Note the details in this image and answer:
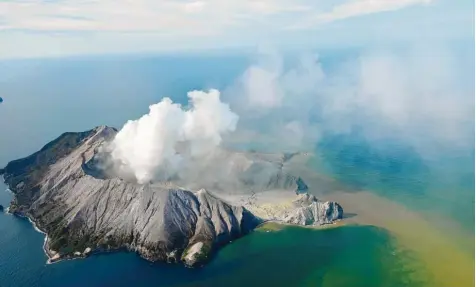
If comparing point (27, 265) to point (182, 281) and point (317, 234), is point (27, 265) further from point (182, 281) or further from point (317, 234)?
point (317, 234)

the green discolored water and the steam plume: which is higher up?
the steam plume

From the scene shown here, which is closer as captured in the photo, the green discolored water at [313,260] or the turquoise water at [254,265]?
the turquoise water at [254,265]

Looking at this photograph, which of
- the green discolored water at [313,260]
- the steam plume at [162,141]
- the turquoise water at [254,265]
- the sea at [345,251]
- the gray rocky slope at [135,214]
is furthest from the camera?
the steam plume at [162,141]

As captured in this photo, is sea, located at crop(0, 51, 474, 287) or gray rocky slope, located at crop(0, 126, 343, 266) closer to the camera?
sea, located at crop(0, 51, 474, 287)

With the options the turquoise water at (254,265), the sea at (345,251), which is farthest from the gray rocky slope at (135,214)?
the turquoise water at (254,265)

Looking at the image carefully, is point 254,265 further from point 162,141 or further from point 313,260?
point 162,141

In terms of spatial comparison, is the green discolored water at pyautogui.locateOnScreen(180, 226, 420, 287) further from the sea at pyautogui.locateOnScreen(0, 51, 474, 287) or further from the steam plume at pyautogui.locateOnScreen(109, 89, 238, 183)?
the steam plume at pyautogui.locateOnScreen(109, 89, 238, 183)

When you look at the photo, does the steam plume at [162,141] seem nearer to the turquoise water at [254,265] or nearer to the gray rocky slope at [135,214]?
the gray rocky slope at [135,214]

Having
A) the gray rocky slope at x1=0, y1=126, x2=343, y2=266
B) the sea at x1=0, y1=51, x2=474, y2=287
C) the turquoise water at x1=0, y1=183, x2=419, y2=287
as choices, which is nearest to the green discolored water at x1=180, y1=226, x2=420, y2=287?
the turquoise water at x1=0, y1=183, x2=419, y2=287

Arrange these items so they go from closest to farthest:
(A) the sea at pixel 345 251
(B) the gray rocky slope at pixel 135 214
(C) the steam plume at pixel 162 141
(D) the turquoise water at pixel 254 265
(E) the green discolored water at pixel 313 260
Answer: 1. (D) the turquoise water at pixel 254 265
2. (E) the green discolored water at pixel 313 260
3. (A) the sea at pixel 345 251
4. (B) the gray rocky slope at pixel 135 214
5. (C) the steam plume at pixel 162 141
